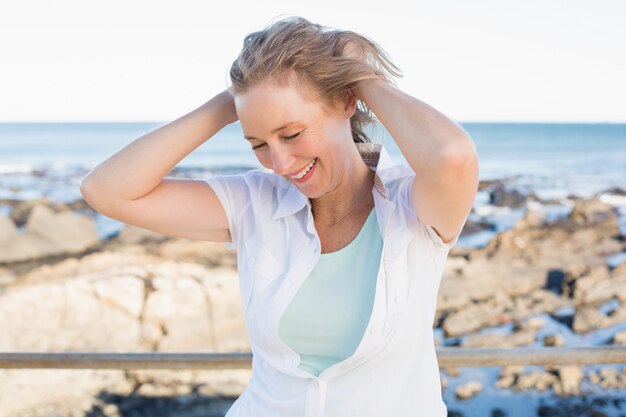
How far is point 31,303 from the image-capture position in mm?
6758

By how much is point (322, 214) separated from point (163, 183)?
0.39m

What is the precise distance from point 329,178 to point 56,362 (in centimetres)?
123

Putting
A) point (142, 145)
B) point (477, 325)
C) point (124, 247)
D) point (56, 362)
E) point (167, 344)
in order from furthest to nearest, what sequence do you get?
point (124, 247) → point (477, 325) → point (167, 344) → point (56, 362) → point (142, 145)

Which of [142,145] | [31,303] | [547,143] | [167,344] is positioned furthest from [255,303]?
[547,143]

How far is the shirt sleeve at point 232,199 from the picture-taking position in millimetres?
1496

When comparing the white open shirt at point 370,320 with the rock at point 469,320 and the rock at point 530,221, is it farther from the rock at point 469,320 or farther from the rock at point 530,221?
the rock at point 530,221

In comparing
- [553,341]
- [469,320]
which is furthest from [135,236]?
[553,341]

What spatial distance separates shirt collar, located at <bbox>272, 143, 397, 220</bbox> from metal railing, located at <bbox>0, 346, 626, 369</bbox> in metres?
0.70

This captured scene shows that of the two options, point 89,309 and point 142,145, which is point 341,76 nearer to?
point 142,145

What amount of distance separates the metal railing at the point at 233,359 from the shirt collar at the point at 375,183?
0.70 m

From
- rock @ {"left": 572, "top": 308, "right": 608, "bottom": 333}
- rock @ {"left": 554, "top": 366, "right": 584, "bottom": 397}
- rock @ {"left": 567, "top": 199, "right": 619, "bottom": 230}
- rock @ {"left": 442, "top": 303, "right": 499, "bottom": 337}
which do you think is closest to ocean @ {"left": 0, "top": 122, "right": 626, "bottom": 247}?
rock @ {"left": 567, "top": 199, "right": 619, "bottom": 230}

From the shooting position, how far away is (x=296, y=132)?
128 centimetres

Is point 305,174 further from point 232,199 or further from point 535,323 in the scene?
point 535,323

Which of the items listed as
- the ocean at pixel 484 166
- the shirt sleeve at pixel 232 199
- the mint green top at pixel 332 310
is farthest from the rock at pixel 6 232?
the mint green top at pixel 332 310
